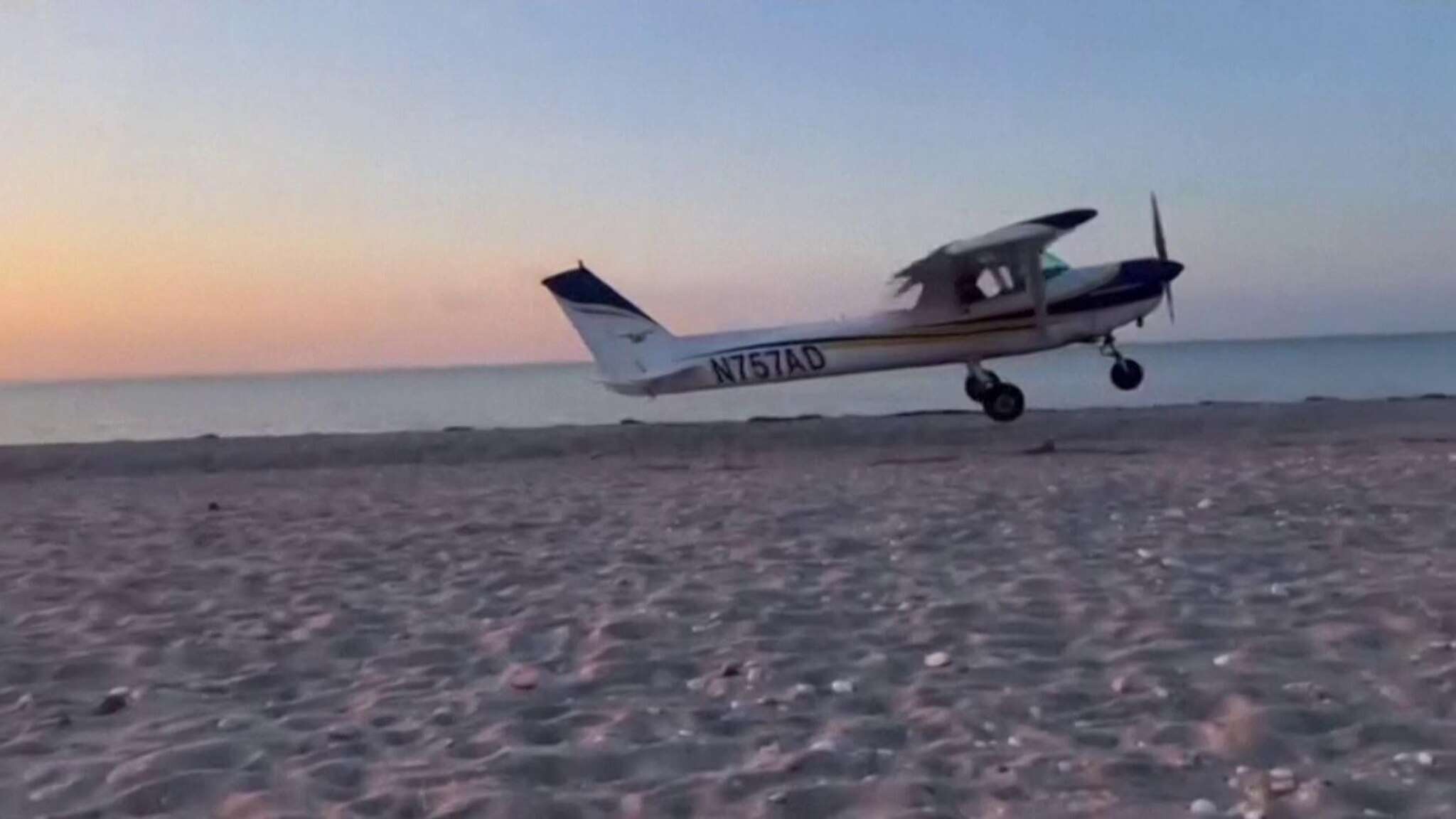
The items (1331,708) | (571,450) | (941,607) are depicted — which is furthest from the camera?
(571,450)

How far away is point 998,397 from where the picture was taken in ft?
65.9

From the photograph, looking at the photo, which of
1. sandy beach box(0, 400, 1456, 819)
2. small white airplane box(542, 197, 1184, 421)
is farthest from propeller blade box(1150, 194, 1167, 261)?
sandy beach box(0, 400, 1456, 819)

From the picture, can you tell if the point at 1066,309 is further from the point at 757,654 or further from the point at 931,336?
the point at 757,654

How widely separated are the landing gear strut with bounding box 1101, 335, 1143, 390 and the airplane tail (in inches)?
259

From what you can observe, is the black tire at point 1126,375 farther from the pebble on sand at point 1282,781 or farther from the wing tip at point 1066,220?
the pebble on sand at point 1282,781

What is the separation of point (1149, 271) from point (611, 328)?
26.4 ft

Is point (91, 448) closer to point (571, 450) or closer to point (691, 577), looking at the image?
point (571, 450)

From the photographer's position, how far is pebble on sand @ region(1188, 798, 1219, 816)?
3.28 m

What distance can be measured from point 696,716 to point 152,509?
8.17 metres

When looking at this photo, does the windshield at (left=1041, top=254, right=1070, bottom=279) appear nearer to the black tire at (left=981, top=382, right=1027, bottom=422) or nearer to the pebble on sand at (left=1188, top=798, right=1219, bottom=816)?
the black tire at (left=981, top=382, right=1027, bottom=422)

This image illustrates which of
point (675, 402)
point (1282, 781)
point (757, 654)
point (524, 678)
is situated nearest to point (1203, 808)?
point (1282, 781)

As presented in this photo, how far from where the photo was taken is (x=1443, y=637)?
486 centimetres

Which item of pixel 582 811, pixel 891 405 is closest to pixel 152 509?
pixel 582 811

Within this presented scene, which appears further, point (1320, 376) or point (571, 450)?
point (1320, 376)
